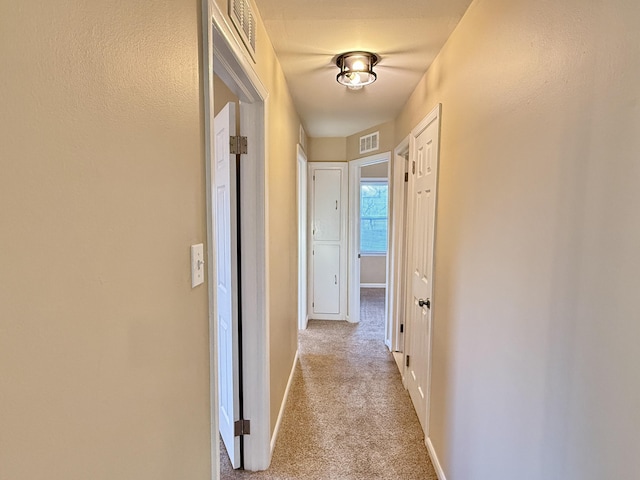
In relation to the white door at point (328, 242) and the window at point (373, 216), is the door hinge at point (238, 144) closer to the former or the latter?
the white door at point (328, 242)

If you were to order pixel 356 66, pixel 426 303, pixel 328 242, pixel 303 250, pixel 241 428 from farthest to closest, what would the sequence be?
pixel 328 242 < pixel 303 250 < pixel 426 303 < pixel 356 66 < pixel 241 428

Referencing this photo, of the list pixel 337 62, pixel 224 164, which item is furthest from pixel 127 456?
pixel 337 62

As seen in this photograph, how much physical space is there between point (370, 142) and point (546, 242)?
9.87 feet

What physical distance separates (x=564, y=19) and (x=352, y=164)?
3237 mm

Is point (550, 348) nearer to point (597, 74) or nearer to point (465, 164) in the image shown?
point (597, 74)

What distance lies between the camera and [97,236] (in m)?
0.58

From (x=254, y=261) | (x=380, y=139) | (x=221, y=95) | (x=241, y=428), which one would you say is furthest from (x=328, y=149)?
(x=241, y=428)

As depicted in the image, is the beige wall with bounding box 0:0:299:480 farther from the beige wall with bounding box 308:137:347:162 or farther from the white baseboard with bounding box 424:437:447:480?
the beige wall with bounding box 308:137:347:162

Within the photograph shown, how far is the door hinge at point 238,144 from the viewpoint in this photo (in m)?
1.73

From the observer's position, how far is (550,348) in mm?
929

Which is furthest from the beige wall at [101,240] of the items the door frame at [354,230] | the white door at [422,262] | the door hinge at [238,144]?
the door frame at [354,230]

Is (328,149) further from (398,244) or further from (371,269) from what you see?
(371,269)

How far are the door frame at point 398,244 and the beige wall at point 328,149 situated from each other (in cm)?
102

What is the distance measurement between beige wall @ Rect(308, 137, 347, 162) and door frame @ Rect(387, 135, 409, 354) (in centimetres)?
102
